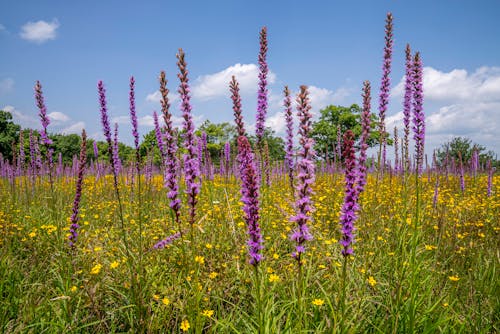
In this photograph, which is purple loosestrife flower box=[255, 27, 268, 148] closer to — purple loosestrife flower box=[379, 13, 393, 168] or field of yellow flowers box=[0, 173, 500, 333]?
field of yellow flowers box=[0, 173, 500, 333]

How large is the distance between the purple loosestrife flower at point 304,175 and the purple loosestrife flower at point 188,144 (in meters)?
0.88

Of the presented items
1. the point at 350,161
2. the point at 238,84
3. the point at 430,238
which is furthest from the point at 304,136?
the point at 430,238

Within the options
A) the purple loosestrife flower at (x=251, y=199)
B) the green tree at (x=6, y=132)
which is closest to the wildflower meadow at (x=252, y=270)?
the purple loosestrife flower at (x=251, y=199)

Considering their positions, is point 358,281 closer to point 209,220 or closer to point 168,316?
point 168,316

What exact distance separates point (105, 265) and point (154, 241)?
0.98m

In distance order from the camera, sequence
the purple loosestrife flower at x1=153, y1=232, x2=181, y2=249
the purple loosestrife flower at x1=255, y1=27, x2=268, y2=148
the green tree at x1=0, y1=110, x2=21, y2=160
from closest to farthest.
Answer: the purple loosestrife flower at x1=153, y1=232, x2=181, y2=249 → the purple loosestrife flower at x1=255, y1=27, x2=268, y2=148 → the green tree at x1=0, y1=110, x2=21, y2=160

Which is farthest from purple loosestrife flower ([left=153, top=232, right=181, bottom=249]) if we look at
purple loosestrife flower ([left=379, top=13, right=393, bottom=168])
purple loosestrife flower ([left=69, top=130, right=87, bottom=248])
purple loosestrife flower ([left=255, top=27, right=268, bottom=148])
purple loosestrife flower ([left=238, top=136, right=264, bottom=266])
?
purple loosestrife flower ([left=379, top=13, right=393, bottom=168])

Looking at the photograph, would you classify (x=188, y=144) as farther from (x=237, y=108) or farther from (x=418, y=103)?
(x=418, y=103)

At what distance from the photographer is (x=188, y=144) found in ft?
8.39

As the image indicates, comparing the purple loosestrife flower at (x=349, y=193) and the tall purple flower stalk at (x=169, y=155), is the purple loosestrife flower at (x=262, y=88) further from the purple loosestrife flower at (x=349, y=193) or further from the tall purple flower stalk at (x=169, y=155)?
the purple loosestrife flower at (x=349, y=193)

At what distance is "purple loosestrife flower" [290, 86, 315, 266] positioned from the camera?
2.01 metres

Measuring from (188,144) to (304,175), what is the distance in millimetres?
1048

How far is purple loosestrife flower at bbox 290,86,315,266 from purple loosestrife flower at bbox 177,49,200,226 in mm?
885

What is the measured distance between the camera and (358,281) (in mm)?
3973
